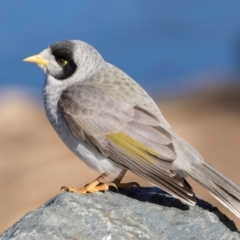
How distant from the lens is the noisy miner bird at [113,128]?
9.78m

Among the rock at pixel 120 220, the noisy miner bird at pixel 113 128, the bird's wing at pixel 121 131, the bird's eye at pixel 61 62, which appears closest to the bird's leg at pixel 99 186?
the noisy miner bird at pixel 113 128

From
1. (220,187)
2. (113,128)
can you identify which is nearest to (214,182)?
(220,187)

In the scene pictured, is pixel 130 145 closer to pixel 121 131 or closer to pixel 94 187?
pixel 121 131

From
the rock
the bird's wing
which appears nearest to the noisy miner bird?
the bird's wing

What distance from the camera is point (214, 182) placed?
9.79 metres

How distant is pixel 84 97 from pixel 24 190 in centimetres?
861

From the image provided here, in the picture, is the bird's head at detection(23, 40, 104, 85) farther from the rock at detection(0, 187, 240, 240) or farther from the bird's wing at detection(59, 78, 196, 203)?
the rock at detection(0, 187, 240, 240)

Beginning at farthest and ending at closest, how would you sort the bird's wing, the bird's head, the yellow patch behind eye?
the bird's head → the yellow patch behind eye → the bird's wing

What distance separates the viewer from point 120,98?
10414mm

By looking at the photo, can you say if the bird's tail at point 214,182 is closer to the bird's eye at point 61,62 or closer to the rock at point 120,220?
the rock at point 120,220

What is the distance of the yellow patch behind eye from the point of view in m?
9.93

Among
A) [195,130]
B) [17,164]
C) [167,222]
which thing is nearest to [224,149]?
[195,130]

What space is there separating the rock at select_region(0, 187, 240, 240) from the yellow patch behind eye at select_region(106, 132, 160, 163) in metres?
0.51

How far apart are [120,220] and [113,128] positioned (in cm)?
164
